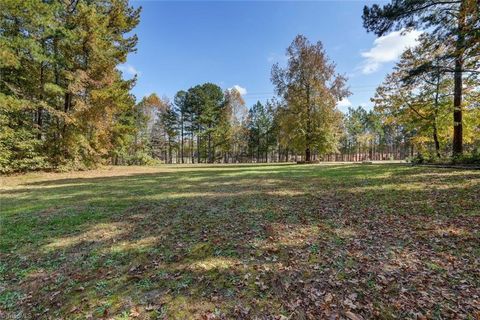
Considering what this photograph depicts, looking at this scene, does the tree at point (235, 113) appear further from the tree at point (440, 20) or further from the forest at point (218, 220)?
the tree at point (440, 20)

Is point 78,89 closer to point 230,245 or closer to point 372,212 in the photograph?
point 230,245

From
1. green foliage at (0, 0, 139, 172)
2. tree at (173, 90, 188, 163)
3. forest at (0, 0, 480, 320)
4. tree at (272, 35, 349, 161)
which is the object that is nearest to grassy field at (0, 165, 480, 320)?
forest at (0, 0, 480, 320)

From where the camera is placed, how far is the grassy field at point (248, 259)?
2.80m

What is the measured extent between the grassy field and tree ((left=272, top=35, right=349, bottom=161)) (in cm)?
1759

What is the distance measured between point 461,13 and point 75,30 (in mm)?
20763

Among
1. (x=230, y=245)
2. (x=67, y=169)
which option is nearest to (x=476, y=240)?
(x=230, y=245)

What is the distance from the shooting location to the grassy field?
280cm

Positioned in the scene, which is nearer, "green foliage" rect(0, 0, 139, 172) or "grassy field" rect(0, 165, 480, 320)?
"grassy field" rect(0, 165, 480, 320)

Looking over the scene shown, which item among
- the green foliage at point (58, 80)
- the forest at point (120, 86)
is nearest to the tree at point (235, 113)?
the forest at point (120, 86)

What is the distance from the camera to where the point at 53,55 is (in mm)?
16031

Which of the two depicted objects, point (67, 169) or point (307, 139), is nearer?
point (67, 169)

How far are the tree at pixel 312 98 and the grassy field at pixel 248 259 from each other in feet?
57.7

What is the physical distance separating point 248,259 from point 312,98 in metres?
23.1

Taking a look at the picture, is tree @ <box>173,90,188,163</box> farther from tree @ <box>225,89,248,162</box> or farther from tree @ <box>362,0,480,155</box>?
tree @ <box>362,0,480,155</box>
